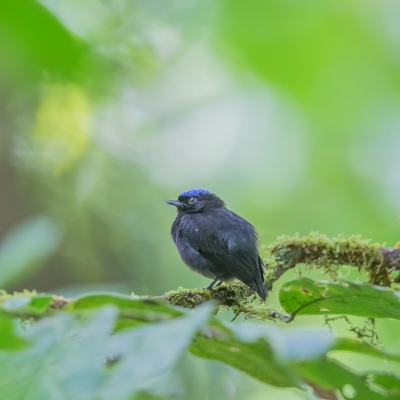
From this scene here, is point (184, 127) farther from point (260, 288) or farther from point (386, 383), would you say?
point (386, 383)

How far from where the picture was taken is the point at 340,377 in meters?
1.42

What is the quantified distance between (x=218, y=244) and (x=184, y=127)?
404 centimetres

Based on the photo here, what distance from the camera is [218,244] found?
4.09 metres

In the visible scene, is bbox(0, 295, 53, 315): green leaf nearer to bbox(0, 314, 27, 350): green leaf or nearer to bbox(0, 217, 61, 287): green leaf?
bbox(0, 314, 27, 350): green leaf

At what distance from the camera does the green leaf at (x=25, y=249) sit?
1.68 meters

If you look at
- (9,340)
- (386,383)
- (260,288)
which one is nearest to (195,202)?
(260,288)

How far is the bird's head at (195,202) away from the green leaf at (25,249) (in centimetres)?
285

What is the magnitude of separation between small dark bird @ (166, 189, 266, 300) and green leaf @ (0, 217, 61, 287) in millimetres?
1851

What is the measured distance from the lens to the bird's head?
486 cm

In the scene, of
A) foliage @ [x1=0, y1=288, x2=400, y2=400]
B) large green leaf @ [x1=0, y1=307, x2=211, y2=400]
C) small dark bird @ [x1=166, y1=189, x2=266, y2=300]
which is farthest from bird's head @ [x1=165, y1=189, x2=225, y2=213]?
large green leaf @ [x1=0, y1=307, x2=211, y2=400]

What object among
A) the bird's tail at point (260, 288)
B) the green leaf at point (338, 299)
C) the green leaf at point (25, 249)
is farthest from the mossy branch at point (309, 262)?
the green leaf at point (25, 249)

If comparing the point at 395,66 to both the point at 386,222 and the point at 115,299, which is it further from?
the point at 115,299

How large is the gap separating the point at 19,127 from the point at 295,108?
4192 millimetres

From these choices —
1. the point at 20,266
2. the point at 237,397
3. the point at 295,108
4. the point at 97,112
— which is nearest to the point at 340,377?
the point at 20,266
